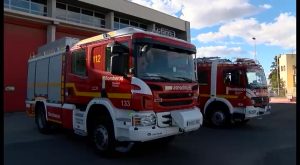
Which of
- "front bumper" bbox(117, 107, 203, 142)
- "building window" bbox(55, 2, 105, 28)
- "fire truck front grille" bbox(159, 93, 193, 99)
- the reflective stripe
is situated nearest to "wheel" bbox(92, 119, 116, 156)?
"front bumper" bbox(117, 107, 203, 142)

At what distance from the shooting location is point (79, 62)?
9445 millimetres

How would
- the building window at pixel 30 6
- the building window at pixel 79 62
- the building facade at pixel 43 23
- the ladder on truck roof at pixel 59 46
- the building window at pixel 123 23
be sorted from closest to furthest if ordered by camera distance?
the building window at pixel 79 62, the ladder on truck roof at pixel 59 46, the building facade at pixel 43 23, the building window at pixel 30 6, the building window at pixel 123 23

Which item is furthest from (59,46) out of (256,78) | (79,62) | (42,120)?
(256,78)

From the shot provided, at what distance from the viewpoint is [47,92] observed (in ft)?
37.2

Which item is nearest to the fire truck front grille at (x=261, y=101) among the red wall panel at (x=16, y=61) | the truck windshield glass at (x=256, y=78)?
the truck windshield glass at (x=256, y=78)

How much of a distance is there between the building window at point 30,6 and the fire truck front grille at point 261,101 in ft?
53.7

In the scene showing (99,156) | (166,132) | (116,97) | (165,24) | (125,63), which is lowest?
(99,156)

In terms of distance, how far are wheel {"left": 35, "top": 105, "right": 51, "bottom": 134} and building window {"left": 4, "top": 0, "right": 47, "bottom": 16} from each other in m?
12.4

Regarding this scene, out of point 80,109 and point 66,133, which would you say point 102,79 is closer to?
point 80,109

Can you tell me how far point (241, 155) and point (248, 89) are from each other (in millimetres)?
5247

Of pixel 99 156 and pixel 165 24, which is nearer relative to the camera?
pixel 99 156

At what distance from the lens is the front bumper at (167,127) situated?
7.45 metres

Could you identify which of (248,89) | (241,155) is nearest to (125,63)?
(241,155)

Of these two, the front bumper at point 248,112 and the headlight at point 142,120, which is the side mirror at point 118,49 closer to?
the headlight at point 142,120
